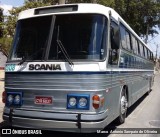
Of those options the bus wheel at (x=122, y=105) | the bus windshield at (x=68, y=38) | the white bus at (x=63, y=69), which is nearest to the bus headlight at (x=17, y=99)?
the white bus at (x=63, y=69)

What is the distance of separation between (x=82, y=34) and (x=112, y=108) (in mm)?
1944

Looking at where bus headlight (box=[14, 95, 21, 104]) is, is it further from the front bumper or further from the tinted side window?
the tinted side window

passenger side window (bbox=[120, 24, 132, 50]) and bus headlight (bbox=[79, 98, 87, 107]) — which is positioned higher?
passenger side window (bbox=[120, 24, 132, 50])

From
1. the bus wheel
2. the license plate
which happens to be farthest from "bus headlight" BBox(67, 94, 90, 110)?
the bus wheel

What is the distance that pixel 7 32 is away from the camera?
2428 cm

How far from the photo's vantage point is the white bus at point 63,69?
6738 millimetres

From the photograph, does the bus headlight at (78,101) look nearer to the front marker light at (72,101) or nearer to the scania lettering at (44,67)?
the front marker light at (72,101)

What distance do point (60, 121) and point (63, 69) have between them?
1053 millimetres

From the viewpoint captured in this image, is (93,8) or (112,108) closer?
(93,8)

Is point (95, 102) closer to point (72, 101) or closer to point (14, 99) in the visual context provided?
point (72, 101)

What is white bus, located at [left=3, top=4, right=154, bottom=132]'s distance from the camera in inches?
265

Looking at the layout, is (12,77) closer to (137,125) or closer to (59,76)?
(59,76)

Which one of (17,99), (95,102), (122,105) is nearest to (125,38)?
(122,105)

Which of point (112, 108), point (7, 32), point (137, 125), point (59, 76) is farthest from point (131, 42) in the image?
point (7, 32)
